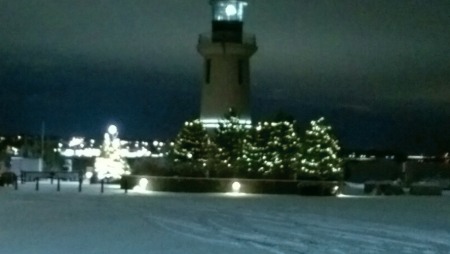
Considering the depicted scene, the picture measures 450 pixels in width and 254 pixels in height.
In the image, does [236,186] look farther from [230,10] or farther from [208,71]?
[230,10]

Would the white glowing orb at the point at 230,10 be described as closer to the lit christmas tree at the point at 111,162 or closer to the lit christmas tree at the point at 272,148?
the lit christmas tree at the point at 272,148

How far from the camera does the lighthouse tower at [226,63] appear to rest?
62.7 metres

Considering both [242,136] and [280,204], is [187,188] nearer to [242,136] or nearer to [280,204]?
[242,136]

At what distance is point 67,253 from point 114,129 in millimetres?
55227

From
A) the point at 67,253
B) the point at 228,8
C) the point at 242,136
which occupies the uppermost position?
the point at 228,8

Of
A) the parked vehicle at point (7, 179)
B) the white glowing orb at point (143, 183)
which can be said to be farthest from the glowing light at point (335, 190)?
the parked vehicle at point (7, 179)

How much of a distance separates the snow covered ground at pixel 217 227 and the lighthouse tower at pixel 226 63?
81.1 ft

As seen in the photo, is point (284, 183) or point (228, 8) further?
point (228, 8)

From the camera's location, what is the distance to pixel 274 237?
23062mm

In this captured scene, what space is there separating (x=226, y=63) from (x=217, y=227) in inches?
1504

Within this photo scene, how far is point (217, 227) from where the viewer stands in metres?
25.9

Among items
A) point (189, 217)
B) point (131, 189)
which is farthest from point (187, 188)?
point (189, 217)

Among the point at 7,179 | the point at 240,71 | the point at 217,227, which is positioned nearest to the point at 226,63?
the point at 240,71

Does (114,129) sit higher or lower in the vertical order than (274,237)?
higher
